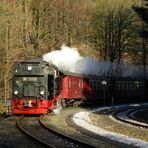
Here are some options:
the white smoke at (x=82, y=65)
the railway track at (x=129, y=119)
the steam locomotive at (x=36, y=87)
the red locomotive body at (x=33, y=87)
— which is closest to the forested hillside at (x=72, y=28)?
the white smoke at (x=82, y=65)

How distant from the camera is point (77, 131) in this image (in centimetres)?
1884

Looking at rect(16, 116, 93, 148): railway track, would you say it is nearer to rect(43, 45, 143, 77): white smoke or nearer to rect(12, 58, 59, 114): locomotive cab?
rect(12, 58, 59, 114): locomotive cab

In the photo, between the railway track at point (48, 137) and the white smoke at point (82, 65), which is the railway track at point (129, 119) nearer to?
the railway track at point (48, 137)

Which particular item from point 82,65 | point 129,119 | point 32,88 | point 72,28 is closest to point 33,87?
point 32,88

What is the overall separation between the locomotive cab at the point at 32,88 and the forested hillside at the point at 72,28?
53.6 ft

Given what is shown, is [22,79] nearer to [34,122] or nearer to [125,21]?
[34,122]

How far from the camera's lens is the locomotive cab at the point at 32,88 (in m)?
25.0

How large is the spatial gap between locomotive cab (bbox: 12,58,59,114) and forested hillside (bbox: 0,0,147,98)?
53.6 ft

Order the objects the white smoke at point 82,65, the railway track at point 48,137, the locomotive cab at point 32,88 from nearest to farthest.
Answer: the railway track at point 48,137
the locomotive cab at point 32,88
the white smoke at point 82,65

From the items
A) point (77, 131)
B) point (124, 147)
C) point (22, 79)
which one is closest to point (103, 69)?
point (22, 79)

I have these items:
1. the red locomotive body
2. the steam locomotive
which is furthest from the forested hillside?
the red locomotive body

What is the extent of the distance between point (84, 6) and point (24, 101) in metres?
39.2

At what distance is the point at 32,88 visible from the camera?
83.4 feet

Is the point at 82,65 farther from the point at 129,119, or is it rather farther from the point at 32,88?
the point at 32,88
